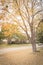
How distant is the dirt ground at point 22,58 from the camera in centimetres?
194

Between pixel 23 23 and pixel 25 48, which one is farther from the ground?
pixel 23 23

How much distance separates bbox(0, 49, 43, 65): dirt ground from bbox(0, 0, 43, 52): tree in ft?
0.25

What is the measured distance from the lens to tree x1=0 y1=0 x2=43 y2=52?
2.01m

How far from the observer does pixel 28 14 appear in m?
2.04

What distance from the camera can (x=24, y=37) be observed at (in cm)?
202

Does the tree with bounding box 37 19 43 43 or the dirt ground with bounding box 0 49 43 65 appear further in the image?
the tree with bounding box 37 19 43 43

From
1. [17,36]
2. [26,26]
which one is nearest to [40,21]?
[26,26]

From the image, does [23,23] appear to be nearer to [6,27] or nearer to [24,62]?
[6,27]

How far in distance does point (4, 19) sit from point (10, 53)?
0.37 m

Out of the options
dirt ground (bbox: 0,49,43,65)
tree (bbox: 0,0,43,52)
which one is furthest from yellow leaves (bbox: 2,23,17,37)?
dirt ground (bbox: 0,49,43,65)

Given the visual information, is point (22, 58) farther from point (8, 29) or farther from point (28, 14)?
point (28, 14)

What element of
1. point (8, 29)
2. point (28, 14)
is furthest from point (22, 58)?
point (28, 14)

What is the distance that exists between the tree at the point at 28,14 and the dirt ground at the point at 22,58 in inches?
3.0

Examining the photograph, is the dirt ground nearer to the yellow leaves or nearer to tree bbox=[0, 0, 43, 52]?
tree bbox=[0, 0, 43, 52]
